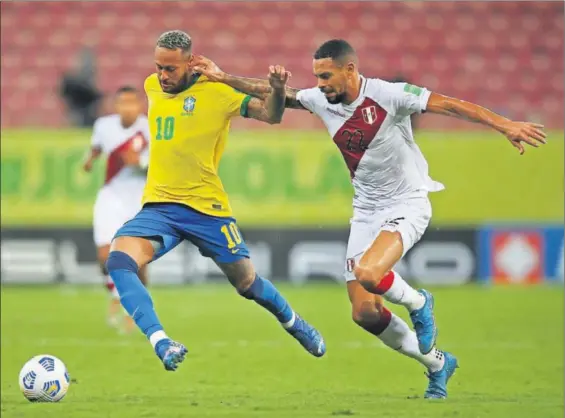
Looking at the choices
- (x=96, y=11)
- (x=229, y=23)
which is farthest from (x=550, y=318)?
(x=96, y=11)

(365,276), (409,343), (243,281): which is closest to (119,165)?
(243,281)

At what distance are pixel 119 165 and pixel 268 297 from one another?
4343 millimetres

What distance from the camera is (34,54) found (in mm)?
20891

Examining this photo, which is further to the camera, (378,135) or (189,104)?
(189,104)

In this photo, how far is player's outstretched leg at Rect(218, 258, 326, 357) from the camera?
27.0ft

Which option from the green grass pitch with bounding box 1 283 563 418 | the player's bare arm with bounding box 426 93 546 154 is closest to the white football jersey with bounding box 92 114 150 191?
the green grass pitch with bounding box 1 283 563 418

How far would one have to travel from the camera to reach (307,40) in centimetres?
2112

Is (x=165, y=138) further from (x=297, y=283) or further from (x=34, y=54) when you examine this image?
(x=34, y=54)

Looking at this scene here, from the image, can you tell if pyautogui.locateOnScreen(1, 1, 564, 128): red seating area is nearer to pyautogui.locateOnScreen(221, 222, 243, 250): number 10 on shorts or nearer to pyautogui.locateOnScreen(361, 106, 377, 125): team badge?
pyautogui.locateOnScreen(221, 222, 243, 250): number 10 on shorts

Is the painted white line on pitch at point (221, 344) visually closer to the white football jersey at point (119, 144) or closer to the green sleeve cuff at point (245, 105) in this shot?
the white football jersey at point (119, 144)

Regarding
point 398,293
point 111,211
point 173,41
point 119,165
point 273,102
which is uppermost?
point 173,41

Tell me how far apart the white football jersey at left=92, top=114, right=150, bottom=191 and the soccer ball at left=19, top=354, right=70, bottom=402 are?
186 inches

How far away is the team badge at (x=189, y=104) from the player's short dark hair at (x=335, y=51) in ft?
3.11

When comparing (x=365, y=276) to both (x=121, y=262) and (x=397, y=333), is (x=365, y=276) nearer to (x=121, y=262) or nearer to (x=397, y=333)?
(x=397, y=333)
